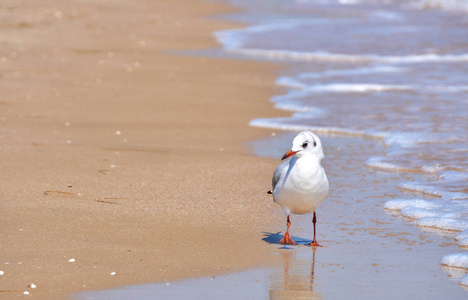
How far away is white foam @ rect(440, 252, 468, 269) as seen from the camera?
458 cm

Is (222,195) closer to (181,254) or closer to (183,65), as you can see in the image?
(181,254)

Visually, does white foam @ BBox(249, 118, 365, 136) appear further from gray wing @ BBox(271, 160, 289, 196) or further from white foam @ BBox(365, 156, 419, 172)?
gray wing @ BBox(271, 160, 289, 196)

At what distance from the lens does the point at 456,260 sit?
15.2ft

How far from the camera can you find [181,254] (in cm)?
477

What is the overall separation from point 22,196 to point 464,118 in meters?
5.36

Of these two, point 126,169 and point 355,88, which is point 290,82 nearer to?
point 355,88

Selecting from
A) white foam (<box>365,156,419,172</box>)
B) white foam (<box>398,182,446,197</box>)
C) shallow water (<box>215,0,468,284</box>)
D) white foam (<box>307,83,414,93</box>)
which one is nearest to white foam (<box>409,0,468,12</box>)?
shallow water (<box>215,0,468,284</box>)

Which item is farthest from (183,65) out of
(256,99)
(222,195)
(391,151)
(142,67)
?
(222,195)

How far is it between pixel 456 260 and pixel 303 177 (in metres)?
1.02

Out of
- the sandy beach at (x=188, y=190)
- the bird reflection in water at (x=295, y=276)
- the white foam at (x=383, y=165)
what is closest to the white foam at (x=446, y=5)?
the sandy beach at (x=188, y=190)

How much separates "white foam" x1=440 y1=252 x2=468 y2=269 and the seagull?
0.80 metres

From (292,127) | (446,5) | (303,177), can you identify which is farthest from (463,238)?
(446,5)

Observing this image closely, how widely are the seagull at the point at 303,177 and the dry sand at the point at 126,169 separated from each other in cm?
36

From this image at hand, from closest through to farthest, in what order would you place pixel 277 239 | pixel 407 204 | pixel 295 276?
pixel 295 276 < pixel 277 239 < pixel 407 204
